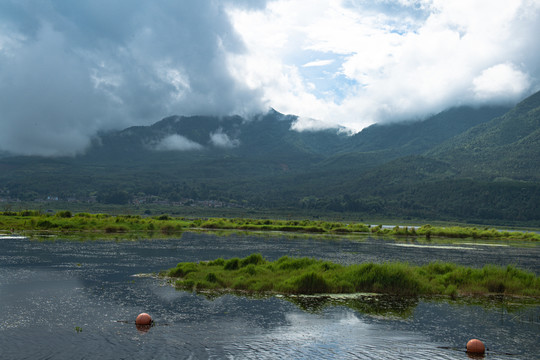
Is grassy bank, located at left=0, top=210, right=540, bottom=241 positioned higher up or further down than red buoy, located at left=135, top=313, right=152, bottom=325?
higher up

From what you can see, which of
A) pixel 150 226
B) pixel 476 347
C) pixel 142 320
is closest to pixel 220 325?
pixel 142 320

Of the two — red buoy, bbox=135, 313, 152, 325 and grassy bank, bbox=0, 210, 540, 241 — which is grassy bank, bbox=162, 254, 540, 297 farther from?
grassy bank, bbox=0, 210, 540, 241

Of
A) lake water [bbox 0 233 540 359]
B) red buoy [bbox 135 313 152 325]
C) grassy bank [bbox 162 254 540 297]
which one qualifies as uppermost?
grassy bank [bbox 162 254 540 297]

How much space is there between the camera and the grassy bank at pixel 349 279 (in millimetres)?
32375

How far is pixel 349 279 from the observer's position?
33.8 metres

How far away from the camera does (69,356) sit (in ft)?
59.9

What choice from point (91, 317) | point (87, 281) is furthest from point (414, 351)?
point (87, 281)

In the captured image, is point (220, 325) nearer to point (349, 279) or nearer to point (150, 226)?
point (349, 279)

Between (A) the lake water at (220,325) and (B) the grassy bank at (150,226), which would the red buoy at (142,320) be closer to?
(A) the lake water at (220,325)

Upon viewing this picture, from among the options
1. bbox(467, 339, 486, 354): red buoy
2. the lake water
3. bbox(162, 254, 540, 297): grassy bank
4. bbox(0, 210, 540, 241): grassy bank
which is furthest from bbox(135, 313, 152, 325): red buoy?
bbox(0, 210, 540, 241): grassy bank

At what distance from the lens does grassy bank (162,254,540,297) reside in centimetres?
3238

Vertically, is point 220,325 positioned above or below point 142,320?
below

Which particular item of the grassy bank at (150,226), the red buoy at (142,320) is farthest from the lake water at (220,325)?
the grassy bank at (150,226)

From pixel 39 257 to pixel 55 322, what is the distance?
2634 cm
